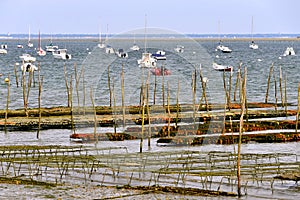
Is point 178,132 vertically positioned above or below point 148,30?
below

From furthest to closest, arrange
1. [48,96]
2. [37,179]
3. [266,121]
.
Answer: [48,96], [266,121], [37,179]

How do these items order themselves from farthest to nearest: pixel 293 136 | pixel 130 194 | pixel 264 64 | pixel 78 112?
1. pixel 264 64
2. pixel 78 112
3. pixel 293 136
4. pixel 130 194

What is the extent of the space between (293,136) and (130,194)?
17.0 m

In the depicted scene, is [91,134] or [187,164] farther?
[91,134]

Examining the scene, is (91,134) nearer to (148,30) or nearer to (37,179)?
(148,30)

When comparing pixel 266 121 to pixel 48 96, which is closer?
pixel 266 121

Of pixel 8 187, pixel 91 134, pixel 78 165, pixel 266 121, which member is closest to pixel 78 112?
pixel 91 134

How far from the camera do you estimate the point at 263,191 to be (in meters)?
27.5

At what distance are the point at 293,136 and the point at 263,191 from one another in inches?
556

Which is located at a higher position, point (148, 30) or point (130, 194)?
point (148, 30)

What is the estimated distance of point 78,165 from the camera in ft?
100

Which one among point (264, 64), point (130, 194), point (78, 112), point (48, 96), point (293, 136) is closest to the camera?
point (130, 194)

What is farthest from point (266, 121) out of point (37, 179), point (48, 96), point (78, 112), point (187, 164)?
point (48, 96)

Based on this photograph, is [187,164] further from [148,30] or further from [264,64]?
[264,64]
